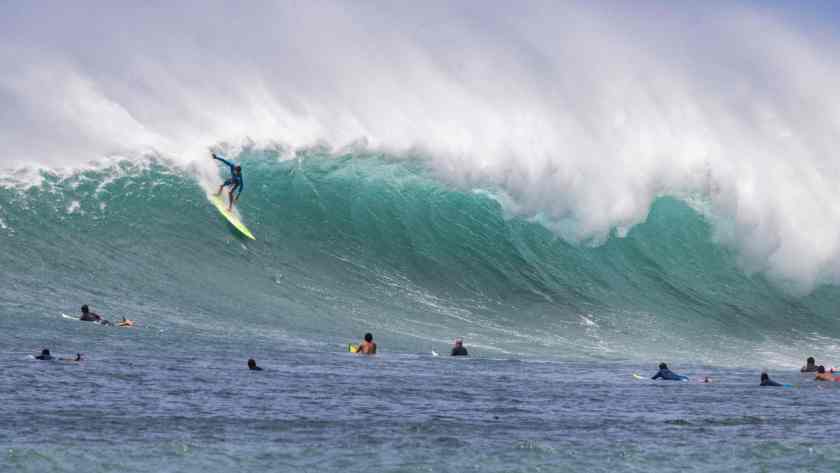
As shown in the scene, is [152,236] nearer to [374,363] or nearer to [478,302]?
[478,302]

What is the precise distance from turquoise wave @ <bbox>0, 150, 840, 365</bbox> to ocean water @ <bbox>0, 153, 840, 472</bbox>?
0.08 meters

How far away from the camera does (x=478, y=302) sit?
27688 millimetres

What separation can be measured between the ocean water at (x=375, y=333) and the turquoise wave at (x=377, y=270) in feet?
0.27

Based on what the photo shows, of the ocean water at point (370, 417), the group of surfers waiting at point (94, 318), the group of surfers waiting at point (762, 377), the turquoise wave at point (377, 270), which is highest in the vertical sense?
the turquoise wave at point (377, 270)

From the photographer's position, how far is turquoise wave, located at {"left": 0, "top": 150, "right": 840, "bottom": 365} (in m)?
23.6

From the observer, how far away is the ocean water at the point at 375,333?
430 inches

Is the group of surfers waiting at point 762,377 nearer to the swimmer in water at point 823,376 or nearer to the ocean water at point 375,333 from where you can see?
the swimmer in water at point 823,376

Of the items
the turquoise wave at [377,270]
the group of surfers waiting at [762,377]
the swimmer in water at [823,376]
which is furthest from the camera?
the turquoise wave at [377,270]

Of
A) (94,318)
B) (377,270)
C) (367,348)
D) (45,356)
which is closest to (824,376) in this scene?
(367,348)

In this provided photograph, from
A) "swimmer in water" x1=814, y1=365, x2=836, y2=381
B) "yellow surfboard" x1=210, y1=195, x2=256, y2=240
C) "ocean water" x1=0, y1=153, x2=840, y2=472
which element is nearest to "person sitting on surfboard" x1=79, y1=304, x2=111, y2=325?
"ocean water" x1=0, y1=153, x2=840, y2=472

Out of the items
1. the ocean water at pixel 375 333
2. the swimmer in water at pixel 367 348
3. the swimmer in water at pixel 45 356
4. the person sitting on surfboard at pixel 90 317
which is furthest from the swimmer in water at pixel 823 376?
the swimmer in water at pixel 45 356

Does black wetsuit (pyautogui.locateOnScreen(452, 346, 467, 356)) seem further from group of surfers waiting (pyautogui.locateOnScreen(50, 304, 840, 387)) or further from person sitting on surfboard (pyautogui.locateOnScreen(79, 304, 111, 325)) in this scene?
person sitting on surfboard (pyautogui.locateOnScreen(79, 304, 111, 325))

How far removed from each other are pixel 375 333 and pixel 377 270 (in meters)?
4.79

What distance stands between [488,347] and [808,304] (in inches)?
530
